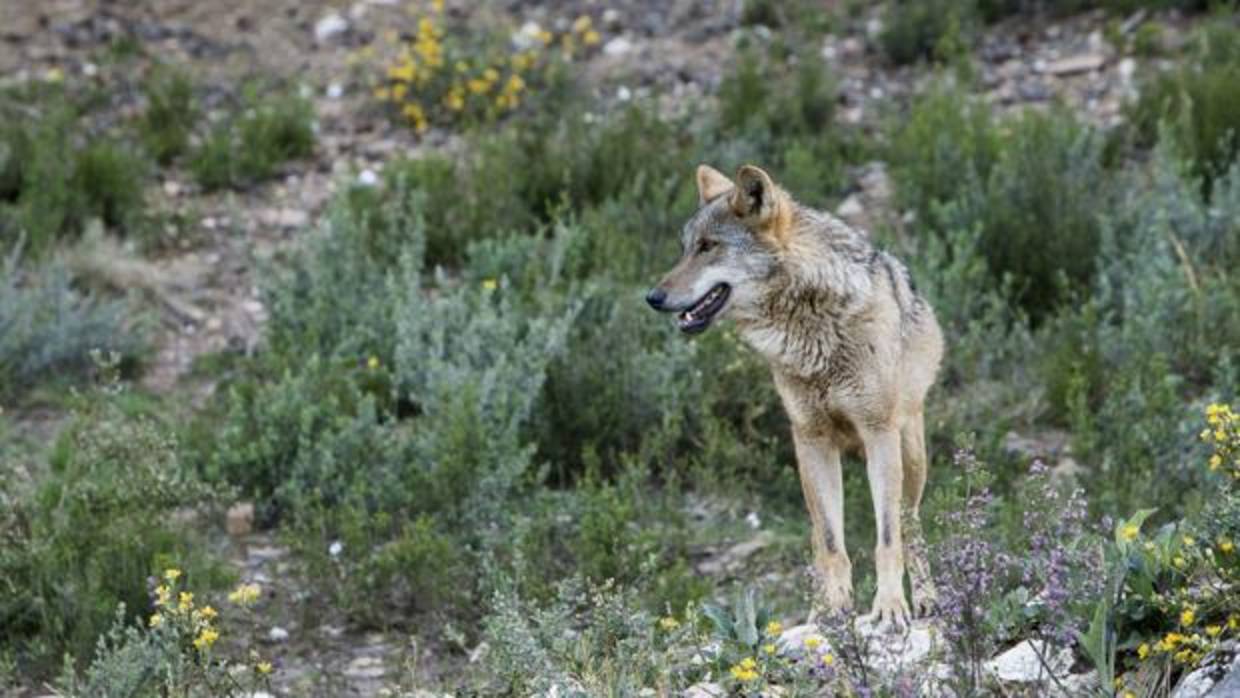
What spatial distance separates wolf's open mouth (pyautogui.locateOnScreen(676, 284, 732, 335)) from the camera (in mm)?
7234

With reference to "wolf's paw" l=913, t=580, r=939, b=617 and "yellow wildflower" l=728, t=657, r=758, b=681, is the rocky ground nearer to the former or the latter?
"wolf's paw" l=913, t=580, r=939, b=617

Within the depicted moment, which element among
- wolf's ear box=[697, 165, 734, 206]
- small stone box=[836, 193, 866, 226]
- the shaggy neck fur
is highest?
wolf's ear box=[697, 165, 734, 206]

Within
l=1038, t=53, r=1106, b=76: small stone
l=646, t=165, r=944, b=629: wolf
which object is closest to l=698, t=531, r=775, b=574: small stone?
l=646, t=165, r=944, b=629: wolf

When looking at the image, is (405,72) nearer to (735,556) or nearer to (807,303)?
(735,556)

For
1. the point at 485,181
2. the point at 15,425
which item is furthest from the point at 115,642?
the point at 485,181

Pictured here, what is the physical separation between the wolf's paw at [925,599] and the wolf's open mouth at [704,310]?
117 centimetres

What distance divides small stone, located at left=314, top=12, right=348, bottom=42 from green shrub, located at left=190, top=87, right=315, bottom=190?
1183 mm

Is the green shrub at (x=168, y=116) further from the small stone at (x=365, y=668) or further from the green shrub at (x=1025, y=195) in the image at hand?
the small stone at (x=365, y=668)

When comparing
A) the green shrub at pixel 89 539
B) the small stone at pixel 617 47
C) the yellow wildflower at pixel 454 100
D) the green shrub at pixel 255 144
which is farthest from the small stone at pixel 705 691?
the small stone at pixel 617 47

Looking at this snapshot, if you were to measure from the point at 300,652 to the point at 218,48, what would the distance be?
6.72 meters

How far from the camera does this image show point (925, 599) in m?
6.98

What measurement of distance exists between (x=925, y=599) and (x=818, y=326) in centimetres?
101

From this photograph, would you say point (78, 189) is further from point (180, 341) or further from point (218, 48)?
point (218, 48)

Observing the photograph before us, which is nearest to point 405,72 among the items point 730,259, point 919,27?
point 919,27
